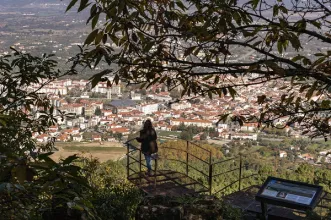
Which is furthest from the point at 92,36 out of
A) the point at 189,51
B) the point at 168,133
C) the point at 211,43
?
the point at 168,133

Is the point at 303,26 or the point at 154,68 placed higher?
the point at 303,26

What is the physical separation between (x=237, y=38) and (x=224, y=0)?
0.98ft

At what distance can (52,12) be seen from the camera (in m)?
95.7

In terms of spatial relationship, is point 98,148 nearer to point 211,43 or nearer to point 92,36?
point 211,43

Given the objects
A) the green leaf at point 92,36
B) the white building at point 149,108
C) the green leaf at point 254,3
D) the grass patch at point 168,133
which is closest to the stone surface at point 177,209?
the green leaf at point 254,3

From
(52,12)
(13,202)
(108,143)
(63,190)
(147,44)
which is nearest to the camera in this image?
(63,190)

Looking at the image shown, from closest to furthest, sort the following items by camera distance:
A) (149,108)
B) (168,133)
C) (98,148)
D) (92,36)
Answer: (92,36), (98,148), (168,133), (149,108)

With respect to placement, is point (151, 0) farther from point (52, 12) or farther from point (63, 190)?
point (52, 12)

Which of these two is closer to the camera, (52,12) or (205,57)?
(205,57)

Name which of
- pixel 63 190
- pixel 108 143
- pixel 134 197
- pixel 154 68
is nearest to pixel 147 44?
pixel 154 68

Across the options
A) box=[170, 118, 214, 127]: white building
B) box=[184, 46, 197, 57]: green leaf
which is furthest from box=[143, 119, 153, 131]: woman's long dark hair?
box=[170, 118, 214, 127]: white building

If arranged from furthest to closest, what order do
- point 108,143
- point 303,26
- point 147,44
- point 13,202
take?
point 108,143 < point 303,26 < point 147,44 < point 13,202

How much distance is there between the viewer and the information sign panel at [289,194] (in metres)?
5.09

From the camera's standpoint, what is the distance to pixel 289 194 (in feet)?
17.5
